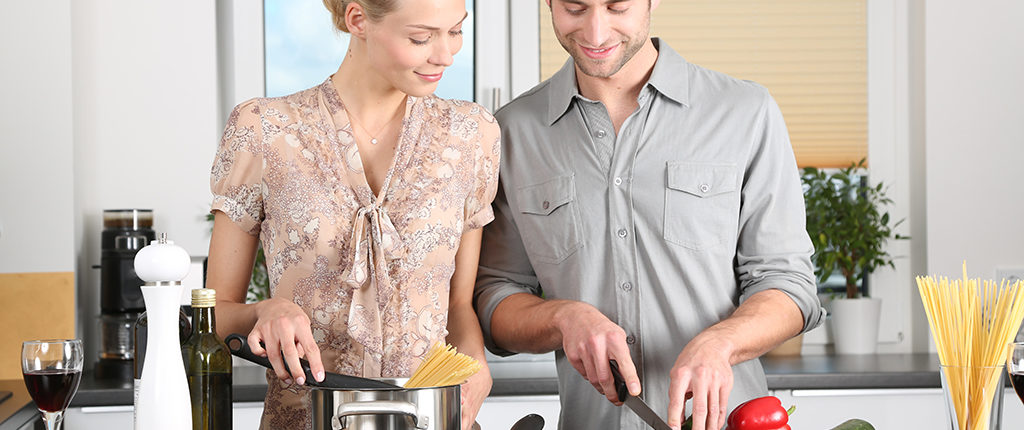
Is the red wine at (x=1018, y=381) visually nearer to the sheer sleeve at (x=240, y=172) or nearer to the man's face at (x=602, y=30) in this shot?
the man's face at (x=602, y=30)

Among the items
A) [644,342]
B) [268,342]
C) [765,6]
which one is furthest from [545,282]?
[765,6]

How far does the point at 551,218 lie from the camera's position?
158 cm

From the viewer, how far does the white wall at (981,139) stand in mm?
2980

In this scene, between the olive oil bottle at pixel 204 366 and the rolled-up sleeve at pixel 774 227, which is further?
the rolled-up sleeve at pixel 774 227

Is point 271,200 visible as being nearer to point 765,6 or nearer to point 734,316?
point 734,316

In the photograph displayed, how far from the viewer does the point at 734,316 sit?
1436mm

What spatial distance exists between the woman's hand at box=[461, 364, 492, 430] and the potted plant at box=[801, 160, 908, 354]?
5.92ft

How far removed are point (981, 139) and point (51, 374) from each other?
272cm

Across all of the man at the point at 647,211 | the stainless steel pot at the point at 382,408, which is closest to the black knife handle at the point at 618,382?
the man at the point at 647,211

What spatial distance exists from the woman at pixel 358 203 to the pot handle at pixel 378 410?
0.40 m

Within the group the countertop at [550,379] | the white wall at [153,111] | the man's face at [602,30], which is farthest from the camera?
the white wall at [153,111]

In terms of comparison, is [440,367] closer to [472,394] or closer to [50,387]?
[472,394]

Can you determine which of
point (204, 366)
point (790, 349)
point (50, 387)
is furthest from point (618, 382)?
point (790, 349)

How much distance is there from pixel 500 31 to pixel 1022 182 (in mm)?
1666
